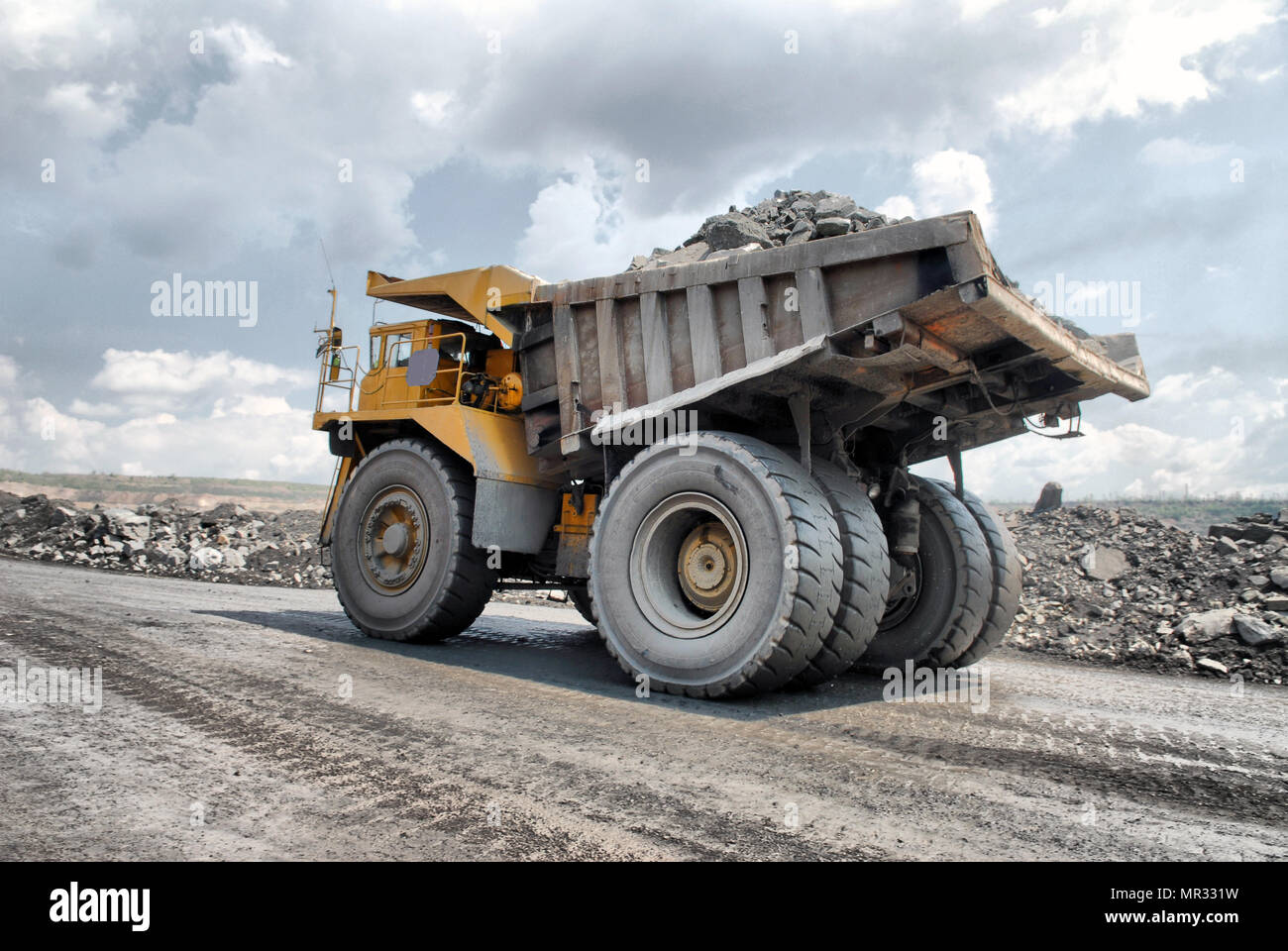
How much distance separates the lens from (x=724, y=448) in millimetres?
4434

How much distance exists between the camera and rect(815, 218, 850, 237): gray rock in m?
4.72

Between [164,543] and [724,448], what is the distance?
14.6m

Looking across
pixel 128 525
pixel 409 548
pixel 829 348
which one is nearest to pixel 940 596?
pixel 829 348

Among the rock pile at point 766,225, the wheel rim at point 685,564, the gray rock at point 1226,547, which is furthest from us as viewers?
the gray rock at point 1226,547

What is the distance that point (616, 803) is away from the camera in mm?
2457

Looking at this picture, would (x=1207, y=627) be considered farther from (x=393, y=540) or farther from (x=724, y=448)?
(x=393, y=540)

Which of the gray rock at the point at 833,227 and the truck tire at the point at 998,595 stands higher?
the gray rock at the point at 833,227

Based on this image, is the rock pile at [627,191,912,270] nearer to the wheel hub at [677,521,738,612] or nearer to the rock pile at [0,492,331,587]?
the wheel hub at [677,521,738,612]

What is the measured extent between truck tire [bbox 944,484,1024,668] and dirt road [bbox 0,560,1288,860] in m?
0.47

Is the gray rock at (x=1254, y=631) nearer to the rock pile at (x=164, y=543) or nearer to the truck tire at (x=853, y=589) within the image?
the truck tire at (x=853, y=589)

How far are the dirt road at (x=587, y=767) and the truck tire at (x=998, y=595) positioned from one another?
0.47m

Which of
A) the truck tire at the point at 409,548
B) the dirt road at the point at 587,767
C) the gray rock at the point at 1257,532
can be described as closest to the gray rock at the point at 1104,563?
the gray rock at the point at 1257,532

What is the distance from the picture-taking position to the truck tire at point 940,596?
553 centimetres
